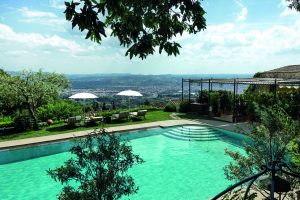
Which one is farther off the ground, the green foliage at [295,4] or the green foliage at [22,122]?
the green foliage at [295,4]

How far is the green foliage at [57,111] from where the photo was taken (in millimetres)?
19625

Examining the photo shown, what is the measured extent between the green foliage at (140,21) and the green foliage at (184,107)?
19.7 m

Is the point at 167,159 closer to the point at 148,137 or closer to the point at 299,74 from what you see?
the point at 148,137

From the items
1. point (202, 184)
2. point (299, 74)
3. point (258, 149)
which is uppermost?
point (299, 74)

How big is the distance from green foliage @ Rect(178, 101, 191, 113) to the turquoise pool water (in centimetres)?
675

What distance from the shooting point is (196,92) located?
925 inches

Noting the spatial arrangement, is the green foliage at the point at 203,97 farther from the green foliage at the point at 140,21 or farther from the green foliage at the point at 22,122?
the green foliage at the point at 140,21

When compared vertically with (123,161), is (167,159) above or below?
below

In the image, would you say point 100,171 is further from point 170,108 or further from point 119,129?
Result: point 170,108

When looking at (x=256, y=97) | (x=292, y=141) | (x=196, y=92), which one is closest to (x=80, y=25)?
(x=292, y=141)

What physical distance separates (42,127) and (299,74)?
18.4 m

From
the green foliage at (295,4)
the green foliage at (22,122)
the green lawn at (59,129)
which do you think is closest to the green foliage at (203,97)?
the green lawn at (59,129)

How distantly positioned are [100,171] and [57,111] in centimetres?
1620

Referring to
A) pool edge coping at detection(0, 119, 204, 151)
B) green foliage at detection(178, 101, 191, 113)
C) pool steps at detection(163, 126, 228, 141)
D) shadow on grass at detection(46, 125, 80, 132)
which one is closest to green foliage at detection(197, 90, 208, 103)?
green foliage at detection(178, 101, 191, 113)
